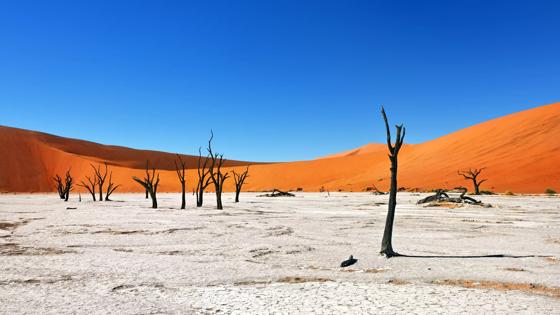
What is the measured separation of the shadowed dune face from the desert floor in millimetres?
31603

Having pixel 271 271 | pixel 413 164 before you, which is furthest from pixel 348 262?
pixel 413 164

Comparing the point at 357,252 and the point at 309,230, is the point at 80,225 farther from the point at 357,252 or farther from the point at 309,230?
the point at 357,252

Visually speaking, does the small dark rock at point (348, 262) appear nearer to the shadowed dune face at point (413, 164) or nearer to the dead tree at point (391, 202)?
the dead tree at point (391, 202)

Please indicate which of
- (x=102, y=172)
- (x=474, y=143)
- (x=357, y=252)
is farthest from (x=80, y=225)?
(x=102, y=172)

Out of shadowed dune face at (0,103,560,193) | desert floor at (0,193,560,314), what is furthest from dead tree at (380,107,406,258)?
shadowed dune face at (0,103,560,193)

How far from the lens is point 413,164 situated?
190 ft

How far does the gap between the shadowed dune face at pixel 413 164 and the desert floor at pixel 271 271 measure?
3160 centimetres

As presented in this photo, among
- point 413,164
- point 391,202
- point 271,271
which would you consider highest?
point 413,164

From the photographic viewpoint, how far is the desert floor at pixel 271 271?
5.10 meters

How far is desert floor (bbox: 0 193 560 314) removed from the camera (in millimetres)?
5102

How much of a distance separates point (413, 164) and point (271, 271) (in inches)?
2109

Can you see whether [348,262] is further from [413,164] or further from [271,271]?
[413,164]

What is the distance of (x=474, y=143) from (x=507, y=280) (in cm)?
5309

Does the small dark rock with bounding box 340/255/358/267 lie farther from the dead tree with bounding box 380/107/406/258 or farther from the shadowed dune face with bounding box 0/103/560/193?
the shadowed dune face with bounding box 0/103/560/193
